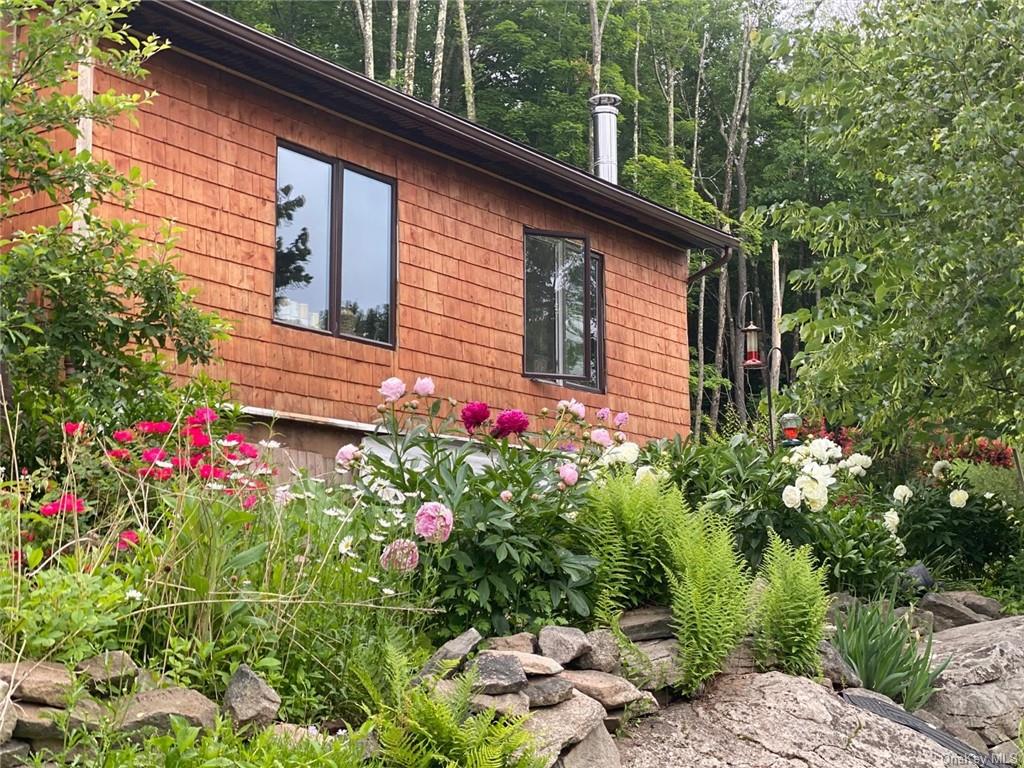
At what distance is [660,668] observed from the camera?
4.78m

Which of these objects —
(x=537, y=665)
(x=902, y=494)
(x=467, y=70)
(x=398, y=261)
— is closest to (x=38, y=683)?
(x=537, y=665)

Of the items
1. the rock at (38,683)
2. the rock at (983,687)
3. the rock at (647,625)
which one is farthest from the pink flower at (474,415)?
the rock at (983,687)

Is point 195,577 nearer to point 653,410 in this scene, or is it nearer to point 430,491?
point 430,491

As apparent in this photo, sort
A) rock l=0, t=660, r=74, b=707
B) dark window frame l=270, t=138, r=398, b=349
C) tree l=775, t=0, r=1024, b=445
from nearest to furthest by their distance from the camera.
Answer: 1. rock l=0, t=660, r=74, b=707
2. tree l=775, t=0, r=1024, b=445
3. dark window frame l=270, t=138, r=398, b=349

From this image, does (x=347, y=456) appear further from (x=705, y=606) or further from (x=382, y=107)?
(x=382, y=107)

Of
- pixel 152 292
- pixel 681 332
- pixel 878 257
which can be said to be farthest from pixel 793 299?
pixel 152 292

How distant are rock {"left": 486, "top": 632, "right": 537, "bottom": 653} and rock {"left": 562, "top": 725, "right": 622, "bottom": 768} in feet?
1.60

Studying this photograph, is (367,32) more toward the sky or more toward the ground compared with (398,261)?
more toward the sky

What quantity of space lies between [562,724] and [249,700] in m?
1.09

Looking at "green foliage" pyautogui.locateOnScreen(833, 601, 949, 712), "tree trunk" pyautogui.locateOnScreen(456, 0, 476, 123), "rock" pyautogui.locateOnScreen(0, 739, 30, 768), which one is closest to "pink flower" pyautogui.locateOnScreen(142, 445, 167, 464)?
"rock" pyautogui.locateOnScreen(0, 739, 30, 768)

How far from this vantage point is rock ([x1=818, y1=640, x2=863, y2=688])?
516 cm

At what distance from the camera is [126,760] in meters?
3.23

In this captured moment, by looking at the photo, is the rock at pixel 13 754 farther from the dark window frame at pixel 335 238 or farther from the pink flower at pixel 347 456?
the dark window frame at pixel 335 238

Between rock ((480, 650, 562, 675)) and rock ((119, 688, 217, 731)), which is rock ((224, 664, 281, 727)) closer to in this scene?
rock ((119, 688, 217, 731))
